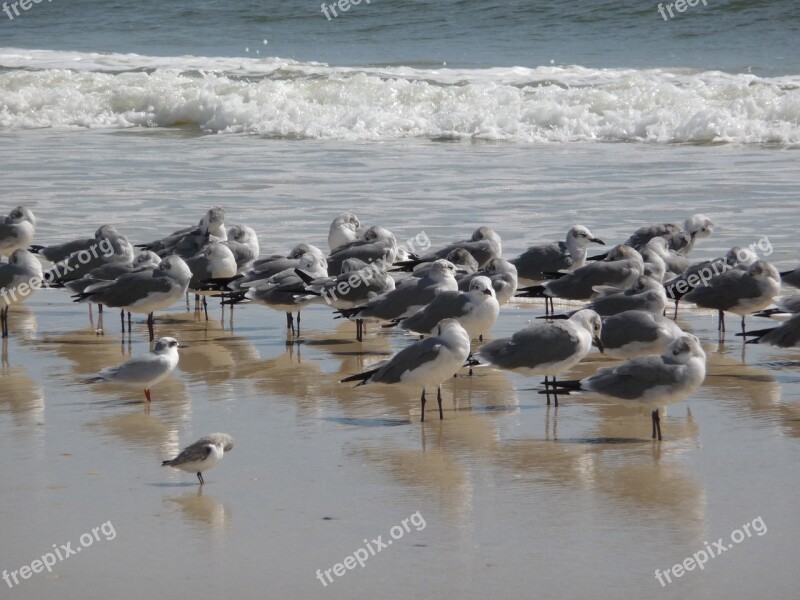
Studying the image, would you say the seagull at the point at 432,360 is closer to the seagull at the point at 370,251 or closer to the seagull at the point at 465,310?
the seagull at the point at 465,310

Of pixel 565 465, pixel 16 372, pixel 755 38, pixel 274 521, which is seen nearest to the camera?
pixel 274 521

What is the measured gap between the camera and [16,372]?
29.2 ft

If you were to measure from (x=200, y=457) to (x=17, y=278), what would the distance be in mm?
4572

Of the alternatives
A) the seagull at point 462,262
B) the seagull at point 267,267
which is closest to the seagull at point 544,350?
the seagull at point 462,262

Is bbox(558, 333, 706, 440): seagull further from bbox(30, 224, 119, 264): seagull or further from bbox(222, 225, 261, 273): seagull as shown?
bbox(30, 224, 119, 264): seagull

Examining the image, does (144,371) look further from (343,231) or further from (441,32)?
(441,32)

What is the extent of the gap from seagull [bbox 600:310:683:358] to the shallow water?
38cm

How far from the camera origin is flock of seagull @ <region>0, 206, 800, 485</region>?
7.69m

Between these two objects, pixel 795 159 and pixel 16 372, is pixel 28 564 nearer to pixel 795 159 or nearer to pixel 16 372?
pixel 16 372

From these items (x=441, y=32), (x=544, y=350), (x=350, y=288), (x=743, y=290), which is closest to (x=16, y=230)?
(x=350, y=288)

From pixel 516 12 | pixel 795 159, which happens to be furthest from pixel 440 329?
pixel 516 12

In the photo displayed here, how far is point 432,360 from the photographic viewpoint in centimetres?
767

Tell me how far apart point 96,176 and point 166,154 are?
127 inches

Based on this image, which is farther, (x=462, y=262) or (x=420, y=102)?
(x=420, y=102)
